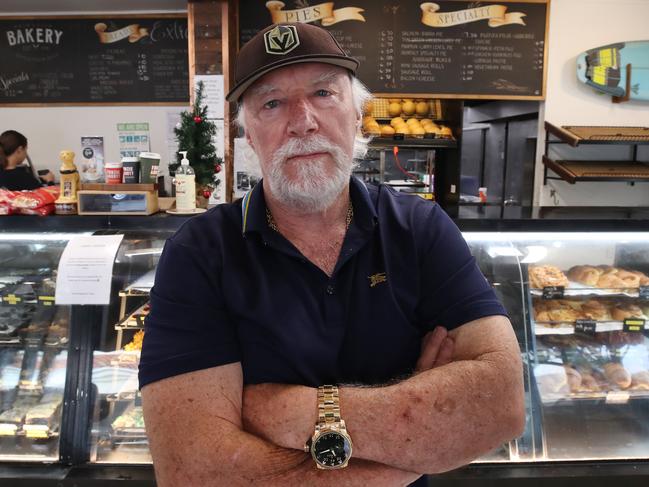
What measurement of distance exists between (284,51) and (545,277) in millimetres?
1861

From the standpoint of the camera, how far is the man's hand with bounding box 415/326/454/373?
3.99 ft

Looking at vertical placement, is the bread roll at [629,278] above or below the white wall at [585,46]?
below

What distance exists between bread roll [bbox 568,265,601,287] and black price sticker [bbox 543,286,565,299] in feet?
0.66

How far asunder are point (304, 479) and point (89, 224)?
65.5 inches

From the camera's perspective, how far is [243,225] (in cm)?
127

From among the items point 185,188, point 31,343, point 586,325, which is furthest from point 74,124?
point 586,325

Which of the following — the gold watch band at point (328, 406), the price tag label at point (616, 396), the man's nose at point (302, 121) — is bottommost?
the price tag label at point (616, 396)

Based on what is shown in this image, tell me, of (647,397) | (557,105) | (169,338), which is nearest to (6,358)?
(169,338)

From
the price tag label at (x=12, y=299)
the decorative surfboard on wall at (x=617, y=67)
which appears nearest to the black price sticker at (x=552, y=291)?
the price tag label at (x=12, y=299)

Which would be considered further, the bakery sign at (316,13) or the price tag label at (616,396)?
the bakery sign at (316,13)

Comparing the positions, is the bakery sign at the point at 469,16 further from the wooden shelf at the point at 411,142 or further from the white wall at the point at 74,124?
the white wall at the point at 74,124

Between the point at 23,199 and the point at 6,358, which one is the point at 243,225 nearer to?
the point at 23,199

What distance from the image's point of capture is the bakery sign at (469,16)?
4363 millimetres

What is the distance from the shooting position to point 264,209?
1.29m
